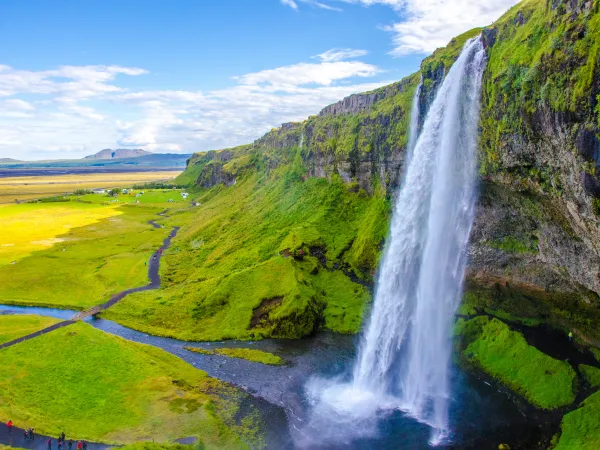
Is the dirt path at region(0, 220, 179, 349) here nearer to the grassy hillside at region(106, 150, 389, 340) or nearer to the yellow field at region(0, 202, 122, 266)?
the grassy hillside at region(106, 150, 389, 340)

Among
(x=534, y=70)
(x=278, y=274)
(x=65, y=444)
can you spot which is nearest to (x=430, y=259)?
(x=534, y=70)

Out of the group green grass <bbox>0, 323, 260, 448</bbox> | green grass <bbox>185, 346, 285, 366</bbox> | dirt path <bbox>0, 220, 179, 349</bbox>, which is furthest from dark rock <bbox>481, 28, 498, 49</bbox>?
dirt path <bbox>0, 220, 179, 349</bbox>

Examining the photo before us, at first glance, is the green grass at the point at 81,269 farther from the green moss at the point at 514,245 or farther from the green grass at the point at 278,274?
the green moss at the point at 514,245

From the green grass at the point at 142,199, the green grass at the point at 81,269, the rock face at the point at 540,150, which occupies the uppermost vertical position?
the rock face at the point at 540,150

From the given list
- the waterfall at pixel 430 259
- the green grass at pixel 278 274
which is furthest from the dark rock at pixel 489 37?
the green grass at pixel 278 274

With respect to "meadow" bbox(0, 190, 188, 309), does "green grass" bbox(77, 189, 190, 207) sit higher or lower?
higher

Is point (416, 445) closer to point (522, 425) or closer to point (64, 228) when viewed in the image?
point (522, 425)

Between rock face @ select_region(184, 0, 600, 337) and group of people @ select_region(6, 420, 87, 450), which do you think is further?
group of people @ select_region(6, 420, 87, 450)

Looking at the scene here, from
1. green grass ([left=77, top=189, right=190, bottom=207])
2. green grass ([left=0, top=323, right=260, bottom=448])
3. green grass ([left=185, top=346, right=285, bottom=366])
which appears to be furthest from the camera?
green grass ([left=77, top=189, right=190, bottom=207])
